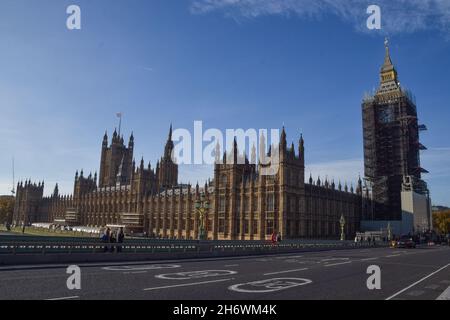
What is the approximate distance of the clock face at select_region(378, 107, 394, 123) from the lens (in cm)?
8191

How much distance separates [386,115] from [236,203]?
42.7 metres

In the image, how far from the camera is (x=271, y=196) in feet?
204

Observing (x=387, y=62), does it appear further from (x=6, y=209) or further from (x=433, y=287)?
(x=6, y=209)

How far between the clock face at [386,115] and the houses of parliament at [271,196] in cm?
22

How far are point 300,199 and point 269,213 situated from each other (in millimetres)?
6254

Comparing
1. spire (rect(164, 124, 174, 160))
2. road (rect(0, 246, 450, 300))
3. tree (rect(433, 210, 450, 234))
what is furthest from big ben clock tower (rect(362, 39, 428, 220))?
road (rect(0, 246, 450, 300))

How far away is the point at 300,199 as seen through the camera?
62.9 metres

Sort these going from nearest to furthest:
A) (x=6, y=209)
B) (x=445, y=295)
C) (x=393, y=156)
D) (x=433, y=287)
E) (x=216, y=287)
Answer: (x=445, y=295)
(x=216, y=287)
(x=433, y=287)
(x=393, y=156)
(x=6, y=209)

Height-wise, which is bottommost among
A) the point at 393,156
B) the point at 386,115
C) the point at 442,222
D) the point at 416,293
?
the point at 442,222

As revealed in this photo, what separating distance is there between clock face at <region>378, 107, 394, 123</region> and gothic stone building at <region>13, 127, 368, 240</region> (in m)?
15.7

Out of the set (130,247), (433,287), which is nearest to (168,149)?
(130,247)

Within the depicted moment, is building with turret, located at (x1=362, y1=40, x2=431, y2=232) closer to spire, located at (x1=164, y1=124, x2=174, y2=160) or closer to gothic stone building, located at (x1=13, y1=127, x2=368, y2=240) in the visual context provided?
gothic stone building, located at (x1=13, y1=127, x2=368, y2=240)
